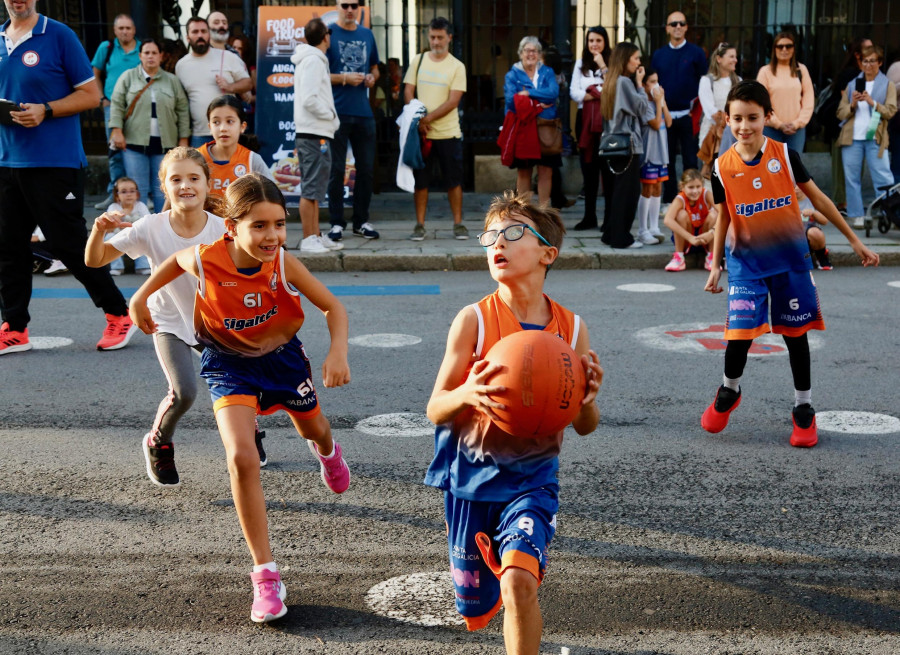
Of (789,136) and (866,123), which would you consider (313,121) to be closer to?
(789,136)

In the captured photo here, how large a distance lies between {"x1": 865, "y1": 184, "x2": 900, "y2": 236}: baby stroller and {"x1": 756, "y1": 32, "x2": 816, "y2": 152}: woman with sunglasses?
45.8 inches

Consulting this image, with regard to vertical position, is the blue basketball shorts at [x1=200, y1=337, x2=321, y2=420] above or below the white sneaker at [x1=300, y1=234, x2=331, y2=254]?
above

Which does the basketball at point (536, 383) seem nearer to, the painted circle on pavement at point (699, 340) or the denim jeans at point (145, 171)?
the painted circle on pavement at point (699, 340)

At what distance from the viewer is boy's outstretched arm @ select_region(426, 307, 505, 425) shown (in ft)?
10.1

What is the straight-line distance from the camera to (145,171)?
11.6 meters

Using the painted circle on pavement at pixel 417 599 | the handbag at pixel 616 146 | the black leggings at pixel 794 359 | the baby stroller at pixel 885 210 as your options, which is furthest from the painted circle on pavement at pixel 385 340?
the baby stroller at pixel 885 210

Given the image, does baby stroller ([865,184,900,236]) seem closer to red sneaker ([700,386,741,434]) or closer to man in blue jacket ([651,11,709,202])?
man in blue jacket ([651,11,709,202])

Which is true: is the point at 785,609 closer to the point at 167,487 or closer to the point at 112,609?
the point at 112,609

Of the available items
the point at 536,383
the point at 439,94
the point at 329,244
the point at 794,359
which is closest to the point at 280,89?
the point at 439,94

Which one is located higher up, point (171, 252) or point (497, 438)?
point (171, 252)

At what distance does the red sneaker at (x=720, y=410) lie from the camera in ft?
18.5

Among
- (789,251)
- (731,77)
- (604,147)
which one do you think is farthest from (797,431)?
(731,77)

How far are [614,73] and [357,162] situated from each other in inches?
116

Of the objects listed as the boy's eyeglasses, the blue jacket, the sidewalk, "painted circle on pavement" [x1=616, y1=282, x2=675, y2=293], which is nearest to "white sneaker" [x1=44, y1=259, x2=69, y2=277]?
the sidewalk
